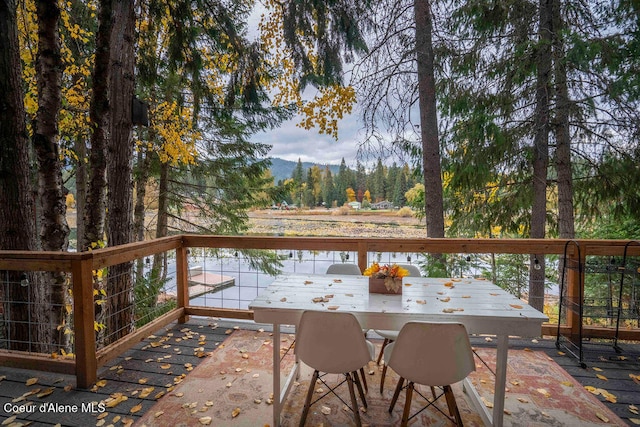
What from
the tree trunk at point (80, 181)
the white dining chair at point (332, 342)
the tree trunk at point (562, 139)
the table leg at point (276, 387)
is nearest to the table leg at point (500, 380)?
the white dining chair at point (332, 342)

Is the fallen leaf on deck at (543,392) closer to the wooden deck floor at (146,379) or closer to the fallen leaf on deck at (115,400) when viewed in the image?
the wooden deck floor at (146,379)

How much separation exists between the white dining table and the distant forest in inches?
108

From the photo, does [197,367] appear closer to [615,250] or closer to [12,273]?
[12,273]

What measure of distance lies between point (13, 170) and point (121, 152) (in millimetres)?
920

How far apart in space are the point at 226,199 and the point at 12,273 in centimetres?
417

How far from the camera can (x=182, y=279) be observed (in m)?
3.50

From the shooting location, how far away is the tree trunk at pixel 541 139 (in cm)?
391

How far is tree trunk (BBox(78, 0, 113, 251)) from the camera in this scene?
9.43 ft

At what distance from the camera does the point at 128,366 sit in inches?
101

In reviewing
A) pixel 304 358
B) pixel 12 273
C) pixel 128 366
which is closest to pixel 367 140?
pixel 304 358

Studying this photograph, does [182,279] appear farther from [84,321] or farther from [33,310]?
[33,310]

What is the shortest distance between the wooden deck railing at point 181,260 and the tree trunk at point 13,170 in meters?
0.78

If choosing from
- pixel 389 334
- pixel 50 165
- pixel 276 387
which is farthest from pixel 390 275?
pixel 50 165

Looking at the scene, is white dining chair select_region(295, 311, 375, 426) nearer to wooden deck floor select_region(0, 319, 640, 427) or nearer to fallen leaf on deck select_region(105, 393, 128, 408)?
wooden deck floor select_region(0, 319, 640, 427)
